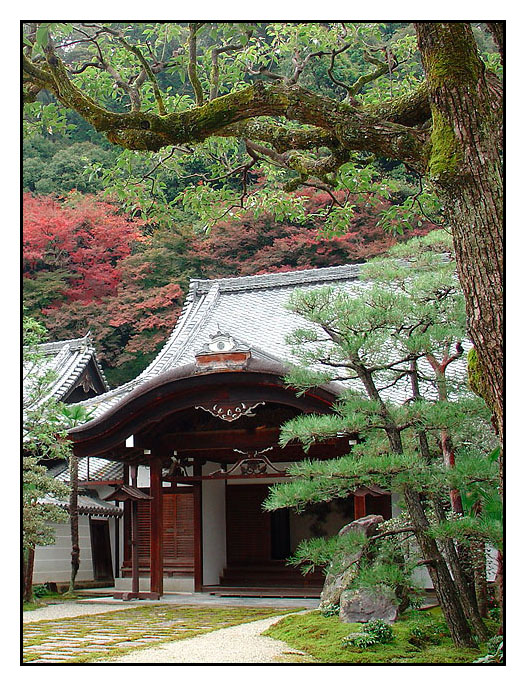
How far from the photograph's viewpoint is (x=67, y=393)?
15.4 m

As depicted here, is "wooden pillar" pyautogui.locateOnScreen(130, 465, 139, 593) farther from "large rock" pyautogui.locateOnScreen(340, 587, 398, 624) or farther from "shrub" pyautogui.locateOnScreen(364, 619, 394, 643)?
"shrub" pyautogui.locateOnScreen(364, 619, 394, 643)

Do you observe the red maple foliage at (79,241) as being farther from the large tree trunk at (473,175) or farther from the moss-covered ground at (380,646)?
the large tree trunk at (473,175)

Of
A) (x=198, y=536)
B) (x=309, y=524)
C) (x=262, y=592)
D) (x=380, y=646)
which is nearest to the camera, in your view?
(x=380, y=646)

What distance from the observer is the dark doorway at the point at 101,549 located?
45.1 feet

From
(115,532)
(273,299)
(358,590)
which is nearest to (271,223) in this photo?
(273,299)

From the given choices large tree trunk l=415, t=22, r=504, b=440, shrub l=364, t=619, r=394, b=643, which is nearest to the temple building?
shrub l=364, t=619, r=394, b=643

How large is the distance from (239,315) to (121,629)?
22.7 ft

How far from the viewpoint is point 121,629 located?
678 cm

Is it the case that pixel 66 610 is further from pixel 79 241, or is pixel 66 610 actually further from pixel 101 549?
pixel 79 241

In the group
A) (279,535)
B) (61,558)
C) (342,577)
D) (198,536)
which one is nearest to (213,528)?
(198,536)

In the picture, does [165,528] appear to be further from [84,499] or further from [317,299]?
[317,299]

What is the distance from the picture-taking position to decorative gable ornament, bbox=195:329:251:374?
830 centimetres

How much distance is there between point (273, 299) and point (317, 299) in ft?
25.3

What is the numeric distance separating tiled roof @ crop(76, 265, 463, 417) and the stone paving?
3926 mm
